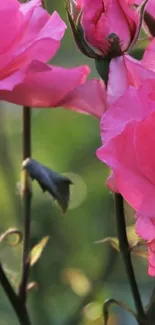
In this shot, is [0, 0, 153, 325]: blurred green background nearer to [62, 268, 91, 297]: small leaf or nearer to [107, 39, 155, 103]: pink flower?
[62, 268, 91, 297]: small leaf

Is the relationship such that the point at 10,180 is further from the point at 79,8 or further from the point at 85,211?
the point at 79,8

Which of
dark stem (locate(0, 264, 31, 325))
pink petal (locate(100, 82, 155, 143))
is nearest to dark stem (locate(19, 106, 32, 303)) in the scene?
dark stem (locate(0, 264, 31, 325))

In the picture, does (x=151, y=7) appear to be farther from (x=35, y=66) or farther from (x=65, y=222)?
(x=65, y=222)

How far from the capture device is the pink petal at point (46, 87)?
35 centimetres

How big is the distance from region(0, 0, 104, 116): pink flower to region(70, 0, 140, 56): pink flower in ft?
0.06

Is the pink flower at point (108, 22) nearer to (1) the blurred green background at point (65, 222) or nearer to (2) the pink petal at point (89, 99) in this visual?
(2) the pink petal at point (89, 99)

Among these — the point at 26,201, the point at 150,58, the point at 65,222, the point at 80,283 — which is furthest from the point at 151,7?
the point at 65,222

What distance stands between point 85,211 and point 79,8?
71 centimetres

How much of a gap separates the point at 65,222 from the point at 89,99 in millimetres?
653

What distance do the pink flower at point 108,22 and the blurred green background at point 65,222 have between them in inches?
17.9

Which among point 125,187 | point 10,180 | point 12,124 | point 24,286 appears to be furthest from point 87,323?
point 12,124

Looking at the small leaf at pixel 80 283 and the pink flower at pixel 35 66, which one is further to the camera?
the small leaf at pixel 80 283

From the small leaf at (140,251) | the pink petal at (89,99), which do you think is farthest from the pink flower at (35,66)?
the small leaf at (140,251)

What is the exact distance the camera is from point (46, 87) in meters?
0.35
